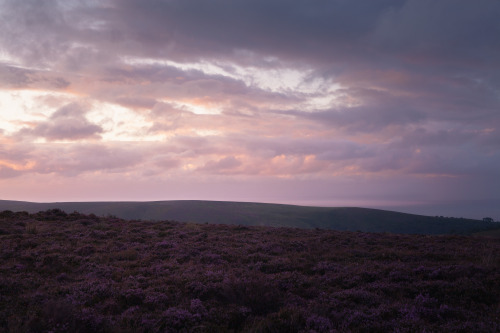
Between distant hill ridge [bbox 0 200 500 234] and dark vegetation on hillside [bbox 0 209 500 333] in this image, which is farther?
distant hill ridge [bbox 0 200 500 234]

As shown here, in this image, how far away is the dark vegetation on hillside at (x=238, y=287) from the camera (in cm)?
782

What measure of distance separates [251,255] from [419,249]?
1011cm

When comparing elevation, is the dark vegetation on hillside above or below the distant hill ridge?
above

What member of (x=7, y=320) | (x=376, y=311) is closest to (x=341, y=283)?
(x=376, y=311)

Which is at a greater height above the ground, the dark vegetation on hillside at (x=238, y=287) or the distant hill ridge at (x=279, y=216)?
the dark vegetation on hillside at (x=238, y=287)

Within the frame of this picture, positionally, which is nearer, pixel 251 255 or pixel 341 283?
pixel 341 283

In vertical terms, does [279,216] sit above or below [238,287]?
below

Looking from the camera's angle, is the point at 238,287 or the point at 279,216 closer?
the point at 238,287

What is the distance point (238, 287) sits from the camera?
10.1 meters

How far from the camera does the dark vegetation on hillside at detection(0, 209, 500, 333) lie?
7823 mm

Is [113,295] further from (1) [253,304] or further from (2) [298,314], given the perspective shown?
(2) [298,314]

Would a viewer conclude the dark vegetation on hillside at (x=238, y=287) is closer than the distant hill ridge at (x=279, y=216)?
Yes

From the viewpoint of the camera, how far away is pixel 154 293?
10.3 meters

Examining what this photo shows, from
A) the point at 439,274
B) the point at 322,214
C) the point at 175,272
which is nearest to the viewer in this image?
the point at 439,274
